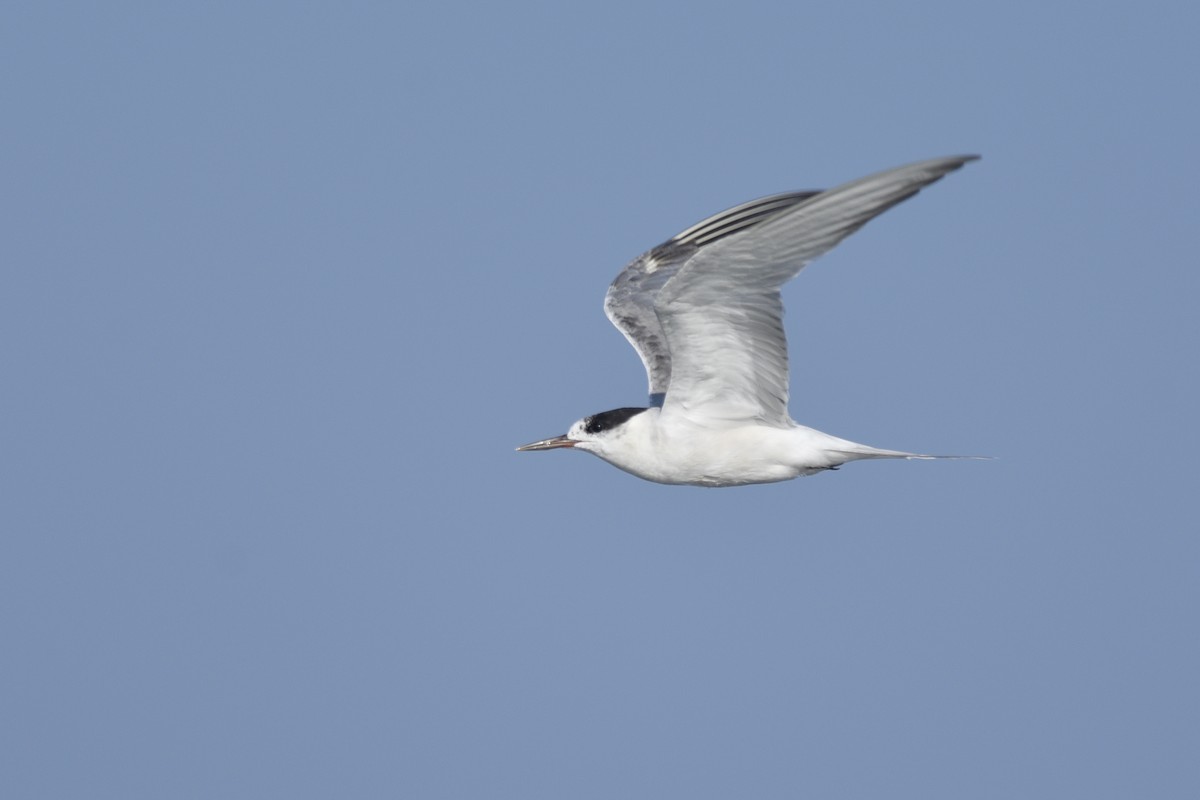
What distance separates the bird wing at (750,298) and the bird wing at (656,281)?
154 cm

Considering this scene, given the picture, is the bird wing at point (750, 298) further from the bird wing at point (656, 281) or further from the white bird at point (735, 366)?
the bird wing at point (656, 281)

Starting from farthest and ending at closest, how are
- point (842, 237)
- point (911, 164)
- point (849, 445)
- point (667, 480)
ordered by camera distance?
point (667, 480)
point (849, 445)
point (842, 237)
point (911, 164)

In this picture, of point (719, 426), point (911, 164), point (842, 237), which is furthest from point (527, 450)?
point (911, 164)

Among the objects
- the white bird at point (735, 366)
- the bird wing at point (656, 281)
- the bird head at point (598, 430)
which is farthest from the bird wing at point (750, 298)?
the bird wing at point (656, 281)

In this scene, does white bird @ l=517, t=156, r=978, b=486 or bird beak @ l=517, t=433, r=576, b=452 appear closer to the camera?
white bird @ l=517, t=156, r=978, b=486

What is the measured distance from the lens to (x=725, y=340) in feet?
35.6

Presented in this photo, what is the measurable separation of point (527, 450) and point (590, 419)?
0.84m

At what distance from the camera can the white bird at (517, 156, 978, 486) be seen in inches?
365

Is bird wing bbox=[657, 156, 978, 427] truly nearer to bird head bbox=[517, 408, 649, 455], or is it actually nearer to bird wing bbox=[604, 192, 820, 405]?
bird head bbox=[517, 408, 649, 455]

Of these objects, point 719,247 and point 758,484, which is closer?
point 719,247

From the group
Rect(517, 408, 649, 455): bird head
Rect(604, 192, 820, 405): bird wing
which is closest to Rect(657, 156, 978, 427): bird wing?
Rect(517, 408, 649, 455): bird head

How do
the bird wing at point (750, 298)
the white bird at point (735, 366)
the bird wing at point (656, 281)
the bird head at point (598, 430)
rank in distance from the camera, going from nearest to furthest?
the bird wing at point (750, 298) → the white bird at point (735, 366) → the bird head at point (598, 430) → the bird wing at point (656, 281)

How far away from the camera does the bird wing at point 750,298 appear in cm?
890

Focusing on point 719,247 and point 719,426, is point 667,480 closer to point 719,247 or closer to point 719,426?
point 719,426
